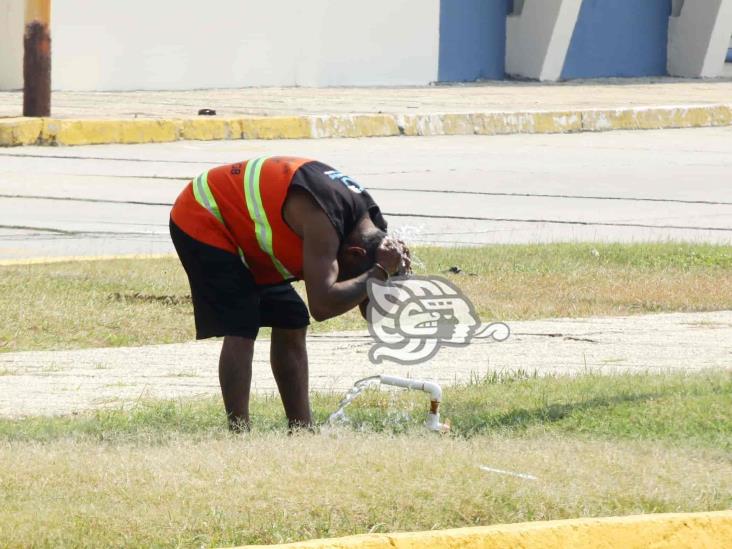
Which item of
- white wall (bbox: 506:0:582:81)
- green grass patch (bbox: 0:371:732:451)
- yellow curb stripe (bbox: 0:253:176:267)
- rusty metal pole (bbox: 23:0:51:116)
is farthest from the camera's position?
white wall (bbox: 506:0:582:81)

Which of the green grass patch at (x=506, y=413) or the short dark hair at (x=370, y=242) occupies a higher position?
the short dark hair at (x=370, y=242)

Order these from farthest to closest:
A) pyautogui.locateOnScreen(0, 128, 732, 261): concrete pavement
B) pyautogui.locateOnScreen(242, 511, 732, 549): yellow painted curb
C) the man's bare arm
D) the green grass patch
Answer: pyautogui.locateOnScreen(0, 128, 732, 261): concrete pavement → the green grass patch → the man's bare arm → pyautogui.locateOnScreen(242, 511, 732, 549): yellow painted curb

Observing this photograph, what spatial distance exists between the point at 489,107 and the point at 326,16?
13.6 feet

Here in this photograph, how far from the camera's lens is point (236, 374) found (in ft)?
18.9

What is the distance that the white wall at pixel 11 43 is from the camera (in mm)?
21253

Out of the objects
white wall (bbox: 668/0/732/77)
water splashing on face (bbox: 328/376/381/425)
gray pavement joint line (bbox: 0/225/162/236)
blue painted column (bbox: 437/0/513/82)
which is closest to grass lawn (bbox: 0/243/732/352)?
gray pavement joint line (bbox: 0/225/162/236)

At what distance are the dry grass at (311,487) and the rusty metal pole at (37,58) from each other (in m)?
11.8

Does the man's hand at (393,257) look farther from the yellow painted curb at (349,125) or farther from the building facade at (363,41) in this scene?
the building facade at (363,41)

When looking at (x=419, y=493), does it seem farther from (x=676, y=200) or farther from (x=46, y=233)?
(x=676, y=200)

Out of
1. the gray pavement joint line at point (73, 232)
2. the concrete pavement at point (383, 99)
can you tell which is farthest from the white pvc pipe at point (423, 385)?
the concrete pavement at point (383, 99)

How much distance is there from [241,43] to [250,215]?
1872 centimetres

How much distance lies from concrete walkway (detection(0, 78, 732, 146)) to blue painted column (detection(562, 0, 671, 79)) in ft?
6.09

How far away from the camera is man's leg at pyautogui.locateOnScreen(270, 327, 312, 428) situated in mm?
5949

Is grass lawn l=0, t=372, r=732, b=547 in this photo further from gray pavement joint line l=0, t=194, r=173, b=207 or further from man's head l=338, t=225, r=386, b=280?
gray pavement joint line l=0, t=194, r=173, b=207
